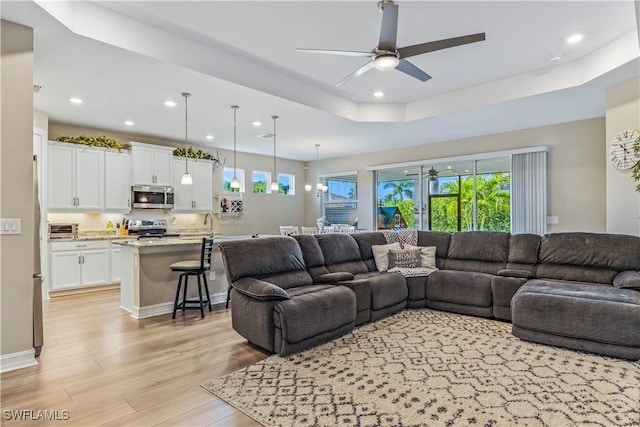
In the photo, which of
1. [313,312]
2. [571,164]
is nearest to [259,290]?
[313,312]

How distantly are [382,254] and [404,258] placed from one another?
31 cm

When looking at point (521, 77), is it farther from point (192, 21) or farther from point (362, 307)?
point (192, 21)

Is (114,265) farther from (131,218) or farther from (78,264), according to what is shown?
(131,218)

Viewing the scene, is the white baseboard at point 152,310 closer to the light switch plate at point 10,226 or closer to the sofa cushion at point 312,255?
the light switch plate at point 10,226

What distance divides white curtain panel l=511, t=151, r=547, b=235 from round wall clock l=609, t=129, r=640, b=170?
1.84 metres

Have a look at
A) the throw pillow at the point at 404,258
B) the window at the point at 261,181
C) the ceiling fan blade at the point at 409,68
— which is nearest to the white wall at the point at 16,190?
the ceiling fan blade at the point at 409,68

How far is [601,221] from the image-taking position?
552cm

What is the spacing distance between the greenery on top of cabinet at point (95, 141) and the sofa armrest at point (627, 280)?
744cm

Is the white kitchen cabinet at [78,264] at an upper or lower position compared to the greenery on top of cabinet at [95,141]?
lower

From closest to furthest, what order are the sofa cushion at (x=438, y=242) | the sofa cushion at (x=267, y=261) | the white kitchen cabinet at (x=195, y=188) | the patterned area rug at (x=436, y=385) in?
the patterned area rug at (x=436, y=385) < the sofa cushion at (x=267, y=261) < the sofa cushion at (x=438, y=242) < the white kitchen cabinet at (x=195, y=188)

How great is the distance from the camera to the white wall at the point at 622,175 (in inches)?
158

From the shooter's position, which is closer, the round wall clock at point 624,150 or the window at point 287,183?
the round wall clock at point 624,150

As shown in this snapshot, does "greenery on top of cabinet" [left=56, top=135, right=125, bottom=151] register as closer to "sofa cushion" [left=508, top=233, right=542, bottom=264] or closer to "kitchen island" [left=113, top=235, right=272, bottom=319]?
"kitchen island" [left=113, top=235, right=272, bottom=319]

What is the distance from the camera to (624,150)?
4.04 m
